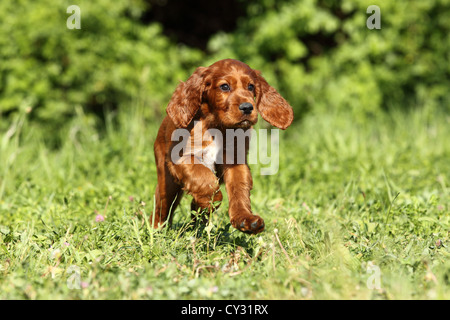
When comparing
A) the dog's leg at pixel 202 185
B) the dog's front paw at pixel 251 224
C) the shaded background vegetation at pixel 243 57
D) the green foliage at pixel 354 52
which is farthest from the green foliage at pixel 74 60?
the dog's front paw at pixel 251 224

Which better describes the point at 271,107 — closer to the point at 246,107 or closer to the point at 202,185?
the point at 246,107

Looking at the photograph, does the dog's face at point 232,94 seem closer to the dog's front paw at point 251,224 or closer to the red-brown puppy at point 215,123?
the red-brown puppy at point 215,123

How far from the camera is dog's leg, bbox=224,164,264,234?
2.74 metres

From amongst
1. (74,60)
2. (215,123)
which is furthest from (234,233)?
(74,60)

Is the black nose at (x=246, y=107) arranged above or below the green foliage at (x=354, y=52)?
below

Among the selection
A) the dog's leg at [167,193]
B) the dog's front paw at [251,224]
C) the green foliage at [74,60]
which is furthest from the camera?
the green foliage at [74,60]

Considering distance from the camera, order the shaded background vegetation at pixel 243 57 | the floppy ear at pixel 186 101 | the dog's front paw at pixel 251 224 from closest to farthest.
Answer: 1. the dog's front paw at pixel 251 224
2. the floppy ear at pixel 186 101
3. the shaded background vegetation at pixel 243 57

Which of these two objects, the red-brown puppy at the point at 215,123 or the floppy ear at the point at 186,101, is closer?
the red-brown puppy at the point at 215,123

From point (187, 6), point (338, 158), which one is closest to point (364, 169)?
point (338, 158)

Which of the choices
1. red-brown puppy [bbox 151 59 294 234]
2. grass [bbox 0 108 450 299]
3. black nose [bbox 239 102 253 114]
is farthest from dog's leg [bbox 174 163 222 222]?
black nose [bbox 239 102 253 114]

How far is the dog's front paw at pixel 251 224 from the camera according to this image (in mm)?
2727

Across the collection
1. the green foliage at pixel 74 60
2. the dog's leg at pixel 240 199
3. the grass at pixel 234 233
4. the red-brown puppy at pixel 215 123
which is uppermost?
the green foliage at pixel 74 60

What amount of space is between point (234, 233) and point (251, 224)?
74cm

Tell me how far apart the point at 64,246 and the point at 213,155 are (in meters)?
0.92
